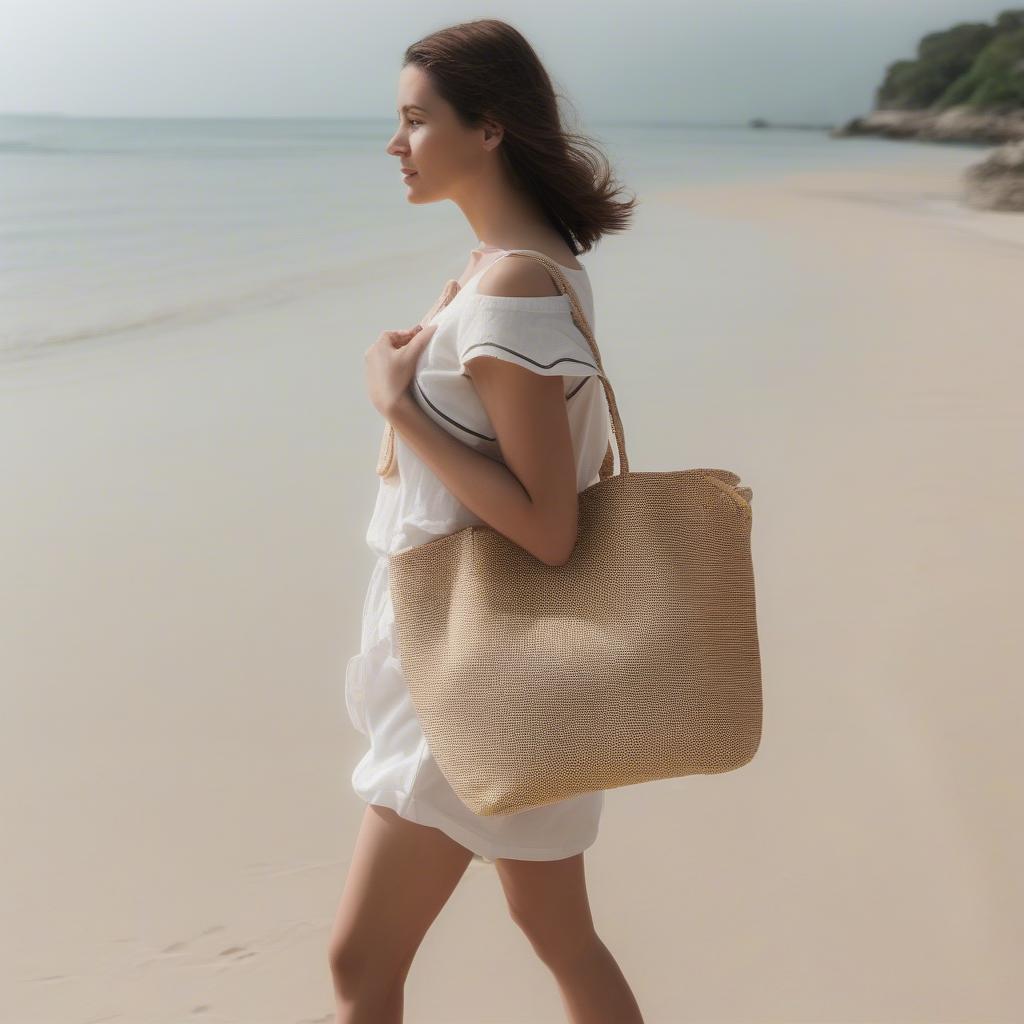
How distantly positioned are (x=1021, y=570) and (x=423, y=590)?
342cm

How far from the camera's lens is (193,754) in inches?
137

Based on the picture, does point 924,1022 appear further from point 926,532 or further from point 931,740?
point 926,532

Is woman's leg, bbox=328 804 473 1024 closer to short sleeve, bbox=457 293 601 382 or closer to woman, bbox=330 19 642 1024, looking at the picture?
woman, bbox=330 19 642 1024

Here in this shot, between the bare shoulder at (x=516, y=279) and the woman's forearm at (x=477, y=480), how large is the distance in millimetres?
179

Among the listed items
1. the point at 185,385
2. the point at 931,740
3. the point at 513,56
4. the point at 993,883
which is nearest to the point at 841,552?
the point at 931,740

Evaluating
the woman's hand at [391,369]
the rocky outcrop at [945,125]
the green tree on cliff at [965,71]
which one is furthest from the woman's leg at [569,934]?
the green tree on cliff at [965,71]

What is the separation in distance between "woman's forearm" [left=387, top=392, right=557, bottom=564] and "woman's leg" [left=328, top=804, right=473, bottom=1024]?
1.31ft

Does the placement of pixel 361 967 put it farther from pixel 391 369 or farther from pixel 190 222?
pixel 190 222

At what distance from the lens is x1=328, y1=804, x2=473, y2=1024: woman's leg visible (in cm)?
168

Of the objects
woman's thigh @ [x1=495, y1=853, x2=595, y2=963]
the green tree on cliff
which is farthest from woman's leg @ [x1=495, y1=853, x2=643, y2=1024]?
the green tree on cliff

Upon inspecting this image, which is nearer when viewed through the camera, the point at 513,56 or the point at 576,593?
the point at 576,593

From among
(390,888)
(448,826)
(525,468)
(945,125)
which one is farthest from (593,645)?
(945,125)

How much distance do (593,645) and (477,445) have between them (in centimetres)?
30

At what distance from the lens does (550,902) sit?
1774 mm
